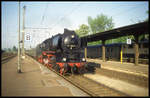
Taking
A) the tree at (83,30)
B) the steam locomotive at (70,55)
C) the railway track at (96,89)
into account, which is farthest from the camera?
the tree at (83,30)

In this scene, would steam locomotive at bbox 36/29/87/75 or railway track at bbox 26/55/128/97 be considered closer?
railway track at bbox 26/55/128/97

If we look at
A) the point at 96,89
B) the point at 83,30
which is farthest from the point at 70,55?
the point at 83,30

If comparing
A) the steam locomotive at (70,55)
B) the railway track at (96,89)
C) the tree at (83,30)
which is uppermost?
the tree at (83,30)

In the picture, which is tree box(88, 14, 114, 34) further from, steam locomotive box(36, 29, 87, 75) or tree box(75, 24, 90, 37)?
steam locomotive box(36, 29, 87, 75)

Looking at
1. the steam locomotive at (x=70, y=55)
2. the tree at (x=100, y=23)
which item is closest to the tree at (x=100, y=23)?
the tree at (x=100, y=23)

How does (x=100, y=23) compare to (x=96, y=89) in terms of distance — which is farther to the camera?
(x=100, y=23)

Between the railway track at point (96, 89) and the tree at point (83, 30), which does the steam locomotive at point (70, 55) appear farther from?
the tree at point (83, 30)

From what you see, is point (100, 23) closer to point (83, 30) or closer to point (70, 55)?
point (83, 30)

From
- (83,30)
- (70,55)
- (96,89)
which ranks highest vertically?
(83,30)

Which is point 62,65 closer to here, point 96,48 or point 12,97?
point 12,97

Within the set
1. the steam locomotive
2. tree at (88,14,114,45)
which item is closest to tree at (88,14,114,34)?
tree at (88,14,114,45)

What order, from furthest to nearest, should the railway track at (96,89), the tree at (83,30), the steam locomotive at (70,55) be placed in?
the tree at (83,30) < the steam locomotive at (70,55) < the railway track at (96,89)

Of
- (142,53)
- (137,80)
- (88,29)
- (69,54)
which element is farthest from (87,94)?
(88,29)

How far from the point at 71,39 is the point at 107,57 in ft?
50.9
